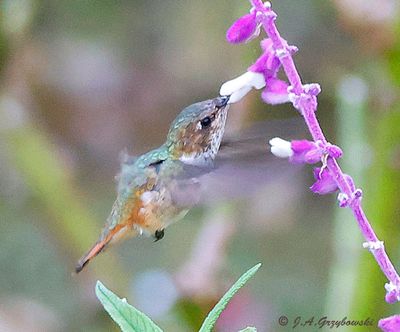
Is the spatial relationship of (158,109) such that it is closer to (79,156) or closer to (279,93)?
(79,156)

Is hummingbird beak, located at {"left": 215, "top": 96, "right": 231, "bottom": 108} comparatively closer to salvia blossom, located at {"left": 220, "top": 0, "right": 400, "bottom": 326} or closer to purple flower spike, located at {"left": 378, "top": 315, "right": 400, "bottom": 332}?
salvia blossom, located at {"left": 220, "top": 0, "right": 400, "bottom": 326}

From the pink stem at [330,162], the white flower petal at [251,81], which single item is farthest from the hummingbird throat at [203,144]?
the pink stem at [330,162]

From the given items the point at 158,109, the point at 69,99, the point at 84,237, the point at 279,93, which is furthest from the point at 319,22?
the point at 279,93

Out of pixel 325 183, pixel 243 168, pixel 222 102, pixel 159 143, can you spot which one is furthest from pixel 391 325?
pixel 159 143

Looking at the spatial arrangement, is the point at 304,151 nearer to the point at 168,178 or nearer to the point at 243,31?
the point at 243,31

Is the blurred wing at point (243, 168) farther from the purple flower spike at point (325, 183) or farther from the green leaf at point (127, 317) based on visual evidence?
the green leaf at point (127, 317)

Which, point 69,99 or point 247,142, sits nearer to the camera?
point 247,142
